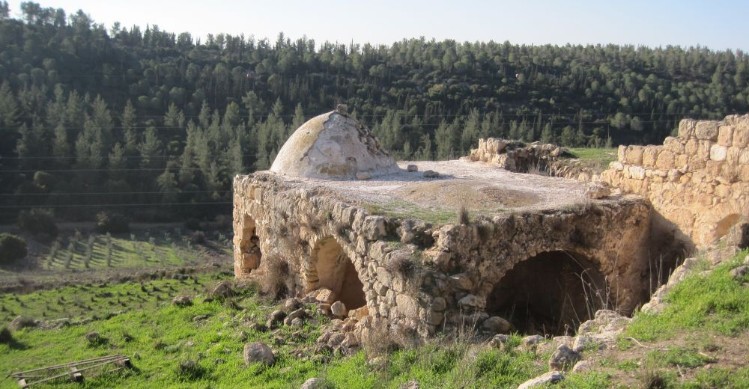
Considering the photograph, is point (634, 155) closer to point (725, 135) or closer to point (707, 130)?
point (707, 130)

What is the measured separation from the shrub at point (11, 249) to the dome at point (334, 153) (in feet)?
69.0

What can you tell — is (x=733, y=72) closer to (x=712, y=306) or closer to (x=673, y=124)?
(x=673, y=124)

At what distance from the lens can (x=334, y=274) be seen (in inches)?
412

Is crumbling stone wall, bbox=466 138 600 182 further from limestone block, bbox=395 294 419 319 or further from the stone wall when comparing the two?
limestone block, bbox=395 294 419 319

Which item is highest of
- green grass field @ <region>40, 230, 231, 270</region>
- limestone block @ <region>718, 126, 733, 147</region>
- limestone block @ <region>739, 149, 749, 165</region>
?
limestone block @ <region>718, 126, 733, 147</region>

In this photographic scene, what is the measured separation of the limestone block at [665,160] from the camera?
905cm

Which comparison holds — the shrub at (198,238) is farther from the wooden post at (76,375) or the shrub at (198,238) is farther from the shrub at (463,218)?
the shrub at (463,218)

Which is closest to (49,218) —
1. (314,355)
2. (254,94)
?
(254,94)

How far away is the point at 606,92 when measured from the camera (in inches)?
1738

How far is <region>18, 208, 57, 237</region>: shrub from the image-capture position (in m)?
33.2

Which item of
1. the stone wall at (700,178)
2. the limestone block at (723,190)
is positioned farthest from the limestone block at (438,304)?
the limestone block at (723,190)

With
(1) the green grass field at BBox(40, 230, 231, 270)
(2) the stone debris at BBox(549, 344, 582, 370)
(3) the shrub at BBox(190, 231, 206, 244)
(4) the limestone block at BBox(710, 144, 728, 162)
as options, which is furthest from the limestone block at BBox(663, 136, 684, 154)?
(3) the shrub at BBox(190, 231, 206, 244)

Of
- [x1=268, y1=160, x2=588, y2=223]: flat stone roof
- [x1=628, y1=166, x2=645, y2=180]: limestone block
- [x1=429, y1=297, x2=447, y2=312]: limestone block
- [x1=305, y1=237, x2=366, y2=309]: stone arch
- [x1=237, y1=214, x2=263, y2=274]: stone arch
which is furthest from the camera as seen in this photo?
[x1=237, y1=214, x2=263, y2=274]: stone arch

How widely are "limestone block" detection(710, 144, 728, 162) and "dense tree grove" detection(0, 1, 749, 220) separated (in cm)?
2702
